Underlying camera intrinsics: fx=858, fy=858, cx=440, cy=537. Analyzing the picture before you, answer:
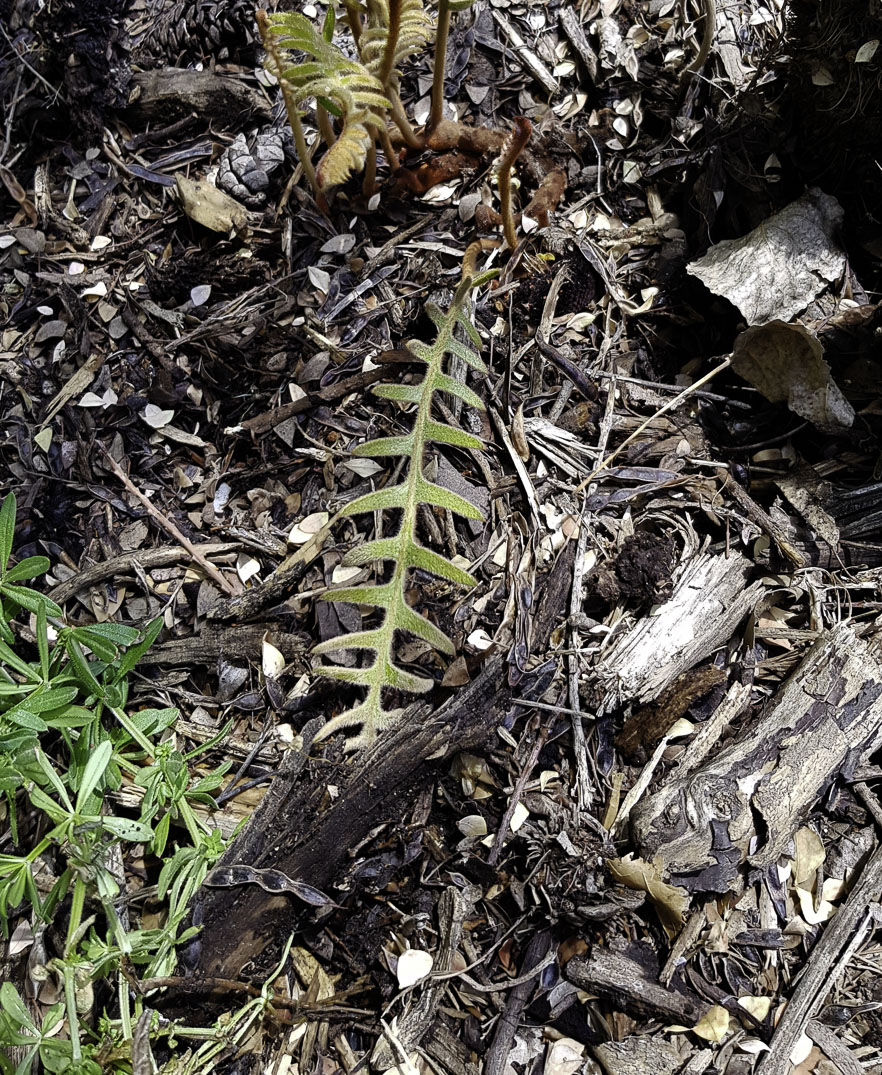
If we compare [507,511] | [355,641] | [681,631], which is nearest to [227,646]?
[355,641]

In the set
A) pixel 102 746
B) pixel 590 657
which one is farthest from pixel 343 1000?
pixel 590 657

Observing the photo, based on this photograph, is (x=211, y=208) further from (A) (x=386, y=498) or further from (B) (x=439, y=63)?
(A) (x=386, y=498)

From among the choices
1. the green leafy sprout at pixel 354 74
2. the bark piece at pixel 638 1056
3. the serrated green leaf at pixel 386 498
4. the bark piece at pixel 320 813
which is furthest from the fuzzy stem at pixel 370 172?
the bark piece at pixel 638 1056

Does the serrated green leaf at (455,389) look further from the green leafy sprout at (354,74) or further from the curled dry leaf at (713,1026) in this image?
the curled dry leaf at (713,1026)

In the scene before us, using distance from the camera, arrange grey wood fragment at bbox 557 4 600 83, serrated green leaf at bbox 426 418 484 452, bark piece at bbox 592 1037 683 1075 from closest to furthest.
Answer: bark piece at bbox 592 1037 683 1075 → serrated green leaf at bbox 426 418 484 452 → grey wood fragment at bbox 557 4 600 83

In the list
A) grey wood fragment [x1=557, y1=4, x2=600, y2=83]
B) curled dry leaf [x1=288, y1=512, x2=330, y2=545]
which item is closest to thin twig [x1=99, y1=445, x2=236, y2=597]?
curled dry leaf [x1=288, y1=512, x2=330, y2=545]

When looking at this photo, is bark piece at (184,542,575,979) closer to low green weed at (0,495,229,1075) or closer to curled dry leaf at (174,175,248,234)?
low green weed at (0,495,229,1075)

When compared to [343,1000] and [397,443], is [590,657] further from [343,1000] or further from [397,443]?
[343,1000]

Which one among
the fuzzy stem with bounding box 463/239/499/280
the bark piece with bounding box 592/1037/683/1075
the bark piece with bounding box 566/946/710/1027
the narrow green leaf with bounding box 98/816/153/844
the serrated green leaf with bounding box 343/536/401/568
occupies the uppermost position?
the fuzzy stem with bounding box 463/239/499/280
